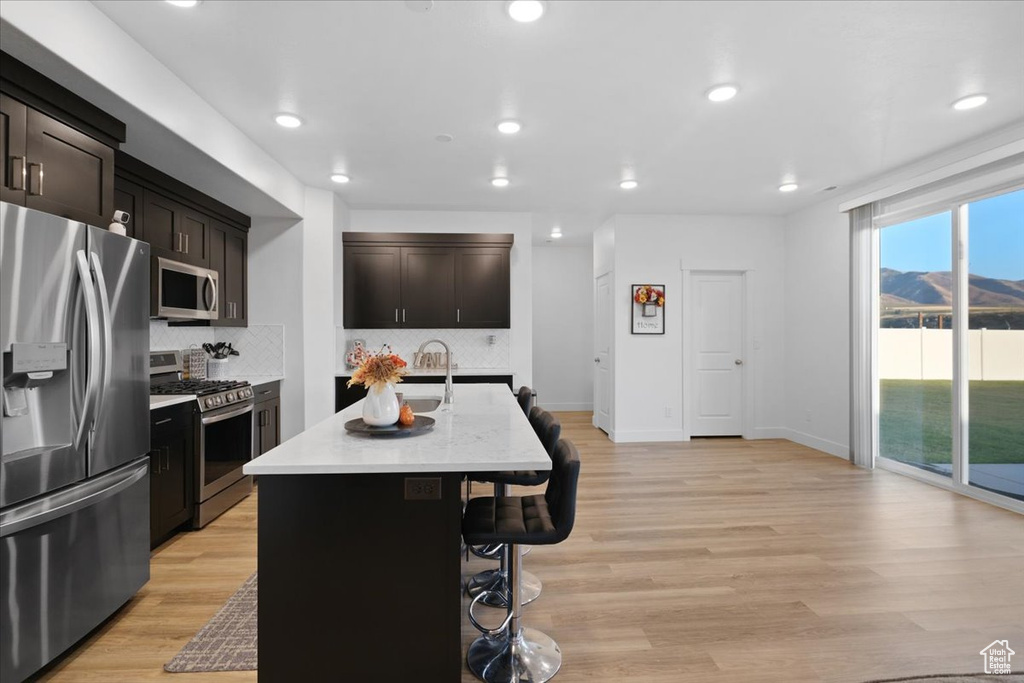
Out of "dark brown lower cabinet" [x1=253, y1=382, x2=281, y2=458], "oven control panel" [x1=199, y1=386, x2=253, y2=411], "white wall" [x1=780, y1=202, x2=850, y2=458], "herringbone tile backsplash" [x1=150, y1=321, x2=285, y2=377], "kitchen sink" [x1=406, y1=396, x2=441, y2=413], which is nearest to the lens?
"kitchen sink" [x1=406, y1=396, x2=441, y2=413]

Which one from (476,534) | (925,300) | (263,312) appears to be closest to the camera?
(476,534)

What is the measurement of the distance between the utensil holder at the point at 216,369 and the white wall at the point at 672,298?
14.0 feet

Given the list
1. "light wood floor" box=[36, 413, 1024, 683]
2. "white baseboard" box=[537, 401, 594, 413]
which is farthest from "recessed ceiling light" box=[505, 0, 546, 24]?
"white baseboard" box=[537, 401, 594, 413]

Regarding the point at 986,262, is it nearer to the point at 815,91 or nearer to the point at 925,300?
the point at 925,300

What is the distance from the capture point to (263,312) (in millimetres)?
4918

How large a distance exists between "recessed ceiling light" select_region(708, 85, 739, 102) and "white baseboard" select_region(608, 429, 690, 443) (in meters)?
3.99

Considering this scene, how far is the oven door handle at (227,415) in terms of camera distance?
342cm

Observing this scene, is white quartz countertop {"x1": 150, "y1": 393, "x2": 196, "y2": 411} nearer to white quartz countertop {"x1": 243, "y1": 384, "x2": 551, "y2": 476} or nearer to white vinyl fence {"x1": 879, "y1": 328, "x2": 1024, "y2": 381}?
white quartz countertop {"x1": 243, "y1": 384, "x2": 551, "y2": 476}

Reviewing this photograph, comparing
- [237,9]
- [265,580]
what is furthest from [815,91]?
[265,580]

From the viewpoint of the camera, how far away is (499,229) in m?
5.81

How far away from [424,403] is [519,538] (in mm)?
1574

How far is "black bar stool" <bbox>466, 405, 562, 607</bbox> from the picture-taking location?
235cm

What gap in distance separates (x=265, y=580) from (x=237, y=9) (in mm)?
2406

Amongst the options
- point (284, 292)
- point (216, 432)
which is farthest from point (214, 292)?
point (216, 432)
